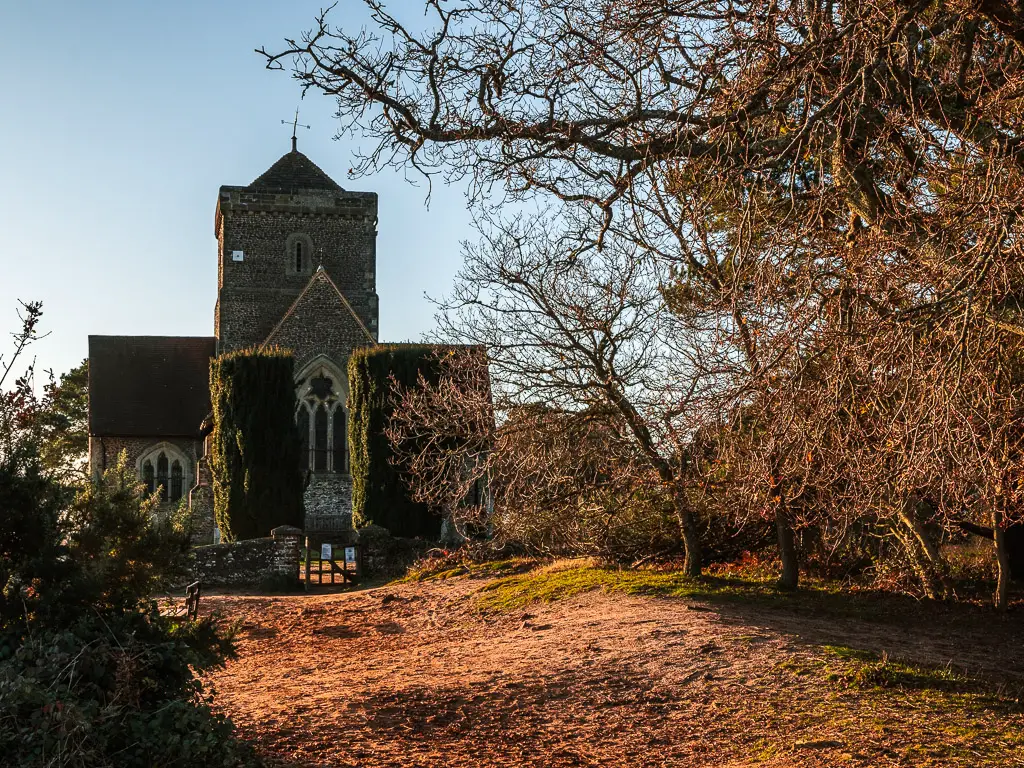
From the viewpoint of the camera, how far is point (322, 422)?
111ft

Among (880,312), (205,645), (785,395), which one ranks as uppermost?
(880,312)

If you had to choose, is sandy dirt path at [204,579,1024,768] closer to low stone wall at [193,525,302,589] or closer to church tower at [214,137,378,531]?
low stone wall at [193,525,302,589]

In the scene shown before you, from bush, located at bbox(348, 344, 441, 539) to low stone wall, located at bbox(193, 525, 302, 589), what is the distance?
4.31m

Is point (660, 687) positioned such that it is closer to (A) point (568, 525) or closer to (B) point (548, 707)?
(B) point (548, 707)

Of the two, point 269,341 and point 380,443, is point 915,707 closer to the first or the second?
point 380,443

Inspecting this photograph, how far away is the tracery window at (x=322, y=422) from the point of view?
33625mm

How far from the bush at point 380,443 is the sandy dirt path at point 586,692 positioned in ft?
40.8

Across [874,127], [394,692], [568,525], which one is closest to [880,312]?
[874,127]

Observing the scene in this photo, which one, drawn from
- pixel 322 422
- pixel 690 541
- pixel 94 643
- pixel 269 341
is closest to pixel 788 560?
pixel 690 541

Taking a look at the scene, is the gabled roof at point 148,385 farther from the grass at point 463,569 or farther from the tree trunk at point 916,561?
the tree trunk at point 916,561

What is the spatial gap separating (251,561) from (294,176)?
74.0 feet

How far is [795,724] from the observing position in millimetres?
7332

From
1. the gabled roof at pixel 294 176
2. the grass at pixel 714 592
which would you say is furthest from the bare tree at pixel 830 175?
the gabled roof at pixel 294 176

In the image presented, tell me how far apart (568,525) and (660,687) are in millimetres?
6281
